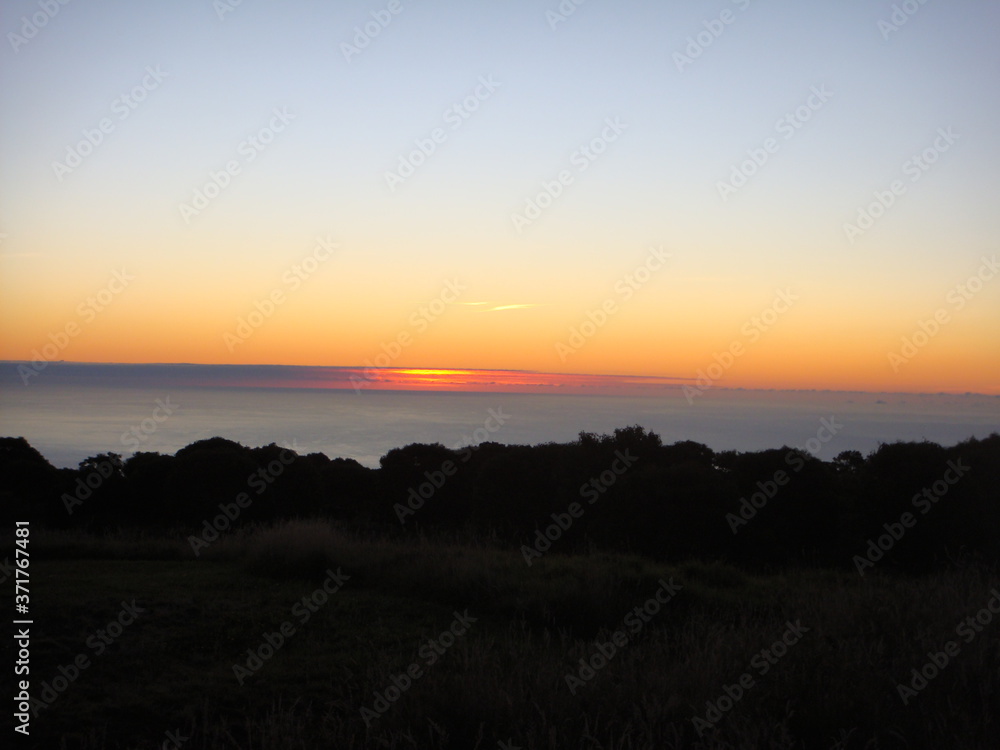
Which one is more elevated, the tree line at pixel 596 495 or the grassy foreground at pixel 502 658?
the tree line at pixel 596 495

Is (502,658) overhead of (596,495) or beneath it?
beneath

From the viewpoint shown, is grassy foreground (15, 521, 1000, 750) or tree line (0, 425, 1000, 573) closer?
grassy foreground (15, 521, 1000, 750)

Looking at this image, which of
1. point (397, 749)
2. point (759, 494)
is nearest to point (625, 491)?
point (759, 494)

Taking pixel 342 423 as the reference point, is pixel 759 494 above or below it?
below

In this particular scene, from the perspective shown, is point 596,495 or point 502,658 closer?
point 502,658

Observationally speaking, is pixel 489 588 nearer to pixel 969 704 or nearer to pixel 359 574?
pixel 359 574

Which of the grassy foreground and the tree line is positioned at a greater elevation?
the tree line

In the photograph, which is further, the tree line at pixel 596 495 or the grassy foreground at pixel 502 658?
the tree line at pixel 596 495

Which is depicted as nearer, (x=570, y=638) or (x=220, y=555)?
(x=570, y=638)

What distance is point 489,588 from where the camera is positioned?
347 inches

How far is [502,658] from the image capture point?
19.1 ft

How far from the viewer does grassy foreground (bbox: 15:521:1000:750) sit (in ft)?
14.6

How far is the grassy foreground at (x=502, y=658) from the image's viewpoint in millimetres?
4461

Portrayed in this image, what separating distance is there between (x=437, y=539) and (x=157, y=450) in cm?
1048
